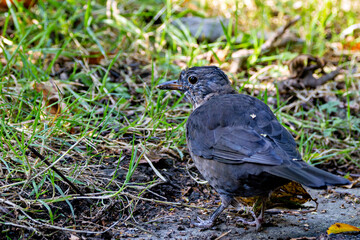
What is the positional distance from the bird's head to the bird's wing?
49 centimetres

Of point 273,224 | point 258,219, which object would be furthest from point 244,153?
point 273,224

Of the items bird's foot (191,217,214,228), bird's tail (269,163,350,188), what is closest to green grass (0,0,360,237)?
bird's foot (191,217,214,228)

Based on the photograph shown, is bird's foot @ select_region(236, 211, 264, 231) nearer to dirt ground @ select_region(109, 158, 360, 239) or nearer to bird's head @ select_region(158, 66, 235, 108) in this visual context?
dirt ground @ select_region(109, 158, 360, 239)

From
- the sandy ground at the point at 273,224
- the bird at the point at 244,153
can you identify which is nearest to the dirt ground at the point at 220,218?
the sandy ground at the point at 273,224

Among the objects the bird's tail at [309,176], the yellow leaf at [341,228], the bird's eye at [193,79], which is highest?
the bird's eye at [193,79]

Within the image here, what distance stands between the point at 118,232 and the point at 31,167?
2.58 ft

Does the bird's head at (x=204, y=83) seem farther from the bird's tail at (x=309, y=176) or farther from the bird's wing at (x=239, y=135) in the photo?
the bird's tail at (x=309, y=176)

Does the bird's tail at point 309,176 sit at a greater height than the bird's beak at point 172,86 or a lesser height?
greater

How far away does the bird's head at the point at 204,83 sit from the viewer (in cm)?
412

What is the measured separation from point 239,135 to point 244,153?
7.6 inches

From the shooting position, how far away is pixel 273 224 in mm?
3432

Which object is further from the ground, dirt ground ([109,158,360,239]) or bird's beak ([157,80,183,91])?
bird's beak ([157,80,183,91])

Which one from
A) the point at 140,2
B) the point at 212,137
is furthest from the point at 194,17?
the point at 212,137

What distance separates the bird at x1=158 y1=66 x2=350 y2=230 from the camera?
2854 millimetres
